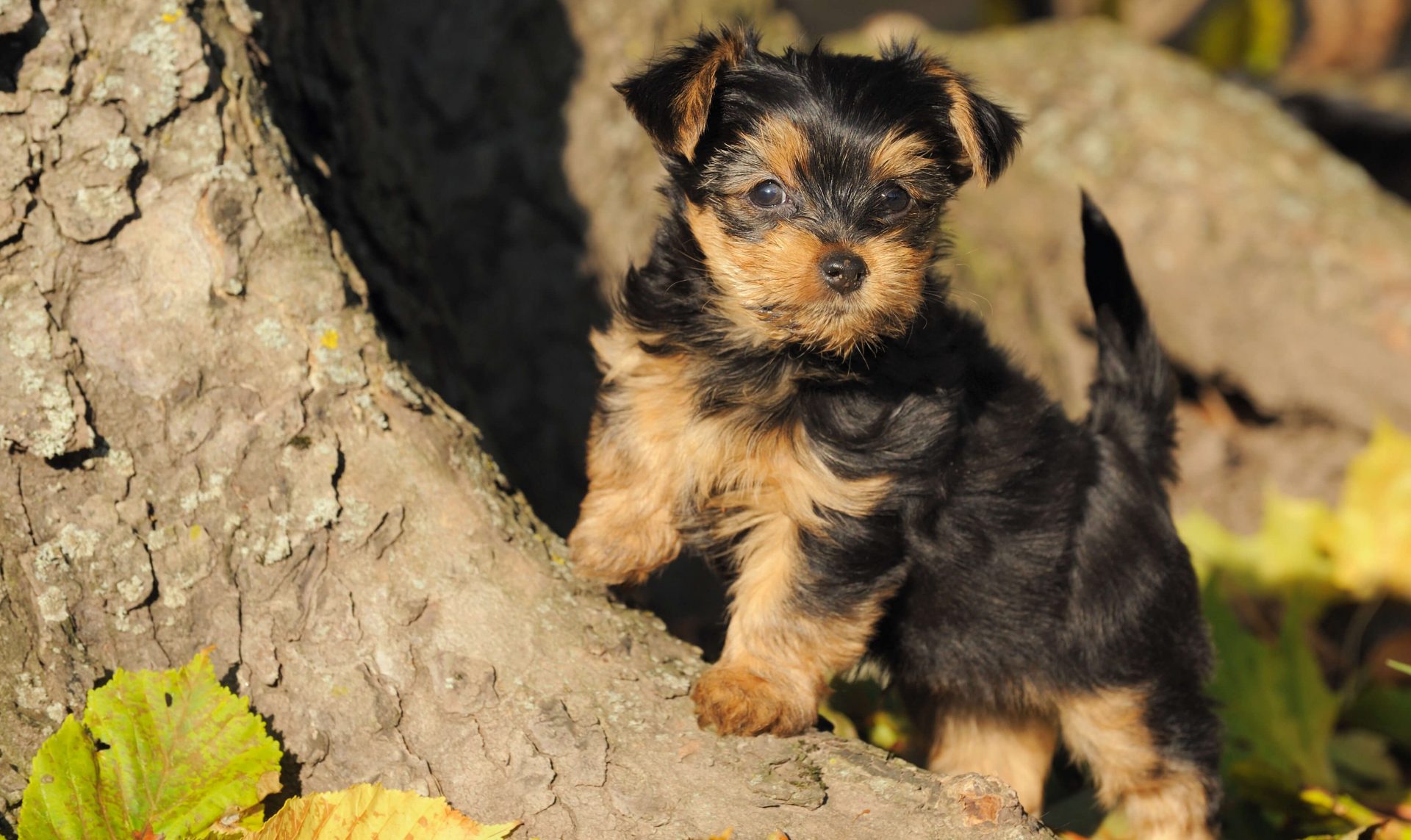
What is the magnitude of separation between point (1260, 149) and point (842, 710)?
410 centimetres

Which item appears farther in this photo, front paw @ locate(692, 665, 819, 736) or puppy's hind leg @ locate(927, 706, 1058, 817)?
puppy's hind leg @ locate(927, 706, 1058, 817)

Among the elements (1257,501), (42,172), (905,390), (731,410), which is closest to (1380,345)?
(1257,501)

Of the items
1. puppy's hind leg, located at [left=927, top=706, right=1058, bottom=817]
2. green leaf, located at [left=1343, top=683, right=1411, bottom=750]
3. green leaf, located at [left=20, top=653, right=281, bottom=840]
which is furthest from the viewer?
green leaf, located at [left=1343, top=683, right=1411, bottom=750]

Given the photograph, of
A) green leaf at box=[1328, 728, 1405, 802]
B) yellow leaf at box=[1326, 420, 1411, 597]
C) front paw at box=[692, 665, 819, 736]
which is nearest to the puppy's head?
front paw at box=[692, 665, 819, 736]

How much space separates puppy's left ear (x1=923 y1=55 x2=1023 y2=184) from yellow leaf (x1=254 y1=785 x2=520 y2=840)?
2127mm

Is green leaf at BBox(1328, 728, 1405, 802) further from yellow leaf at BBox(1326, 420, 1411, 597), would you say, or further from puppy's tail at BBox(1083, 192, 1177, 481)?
puppy's tail at BBox(1083, 192, 1177, 481)

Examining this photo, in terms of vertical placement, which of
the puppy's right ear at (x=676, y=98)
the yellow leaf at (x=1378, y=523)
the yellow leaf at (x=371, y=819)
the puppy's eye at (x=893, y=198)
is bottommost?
the yellow leaf at (x=1378, y=523)

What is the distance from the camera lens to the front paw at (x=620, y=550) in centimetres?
323

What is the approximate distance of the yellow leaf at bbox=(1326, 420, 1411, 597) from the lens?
213 inches

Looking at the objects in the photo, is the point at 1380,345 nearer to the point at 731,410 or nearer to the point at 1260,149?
the point at 1260,149

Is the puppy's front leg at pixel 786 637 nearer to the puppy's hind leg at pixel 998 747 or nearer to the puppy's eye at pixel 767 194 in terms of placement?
the puppy's eye at pixel 767 194

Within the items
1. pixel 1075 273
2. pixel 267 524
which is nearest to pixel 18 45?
pixel 267 524

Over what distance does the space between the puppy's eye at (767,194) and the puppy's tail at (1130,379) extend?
46.7 inches

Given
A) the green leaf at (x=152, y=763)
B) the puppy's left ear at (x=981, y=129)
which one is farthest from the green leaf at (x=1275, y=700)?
the green leaf at (x=152, y=763)
